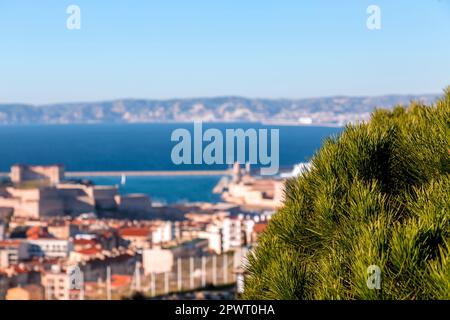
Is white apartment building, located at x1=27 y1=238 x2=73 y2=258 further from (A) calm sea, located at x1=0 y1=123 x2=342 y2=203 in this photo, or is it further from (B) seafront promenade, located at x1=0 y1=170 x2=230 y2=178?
(B) seafront promenade, located at x1=0 y1=170 x2=230 y2=178

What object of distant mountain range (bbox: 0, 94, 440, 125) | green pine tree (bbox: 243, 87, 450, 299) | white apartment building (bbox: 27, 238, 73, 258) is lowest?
white apartment building (bbox: 27, 238, 73, 258)

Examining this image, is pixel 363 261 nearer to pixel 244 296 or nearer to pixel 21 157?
pixel 244 296

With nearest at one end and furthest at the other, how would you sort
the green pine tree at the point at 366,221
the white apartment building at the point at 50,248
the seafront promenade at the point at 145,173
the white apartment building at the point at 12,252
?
1. the green pine tree at the point at 366,221
2. the white apartment building at the point at 12,252
3. the white apartment building at the point at 50,248
4. the seafront promenade at the point at 145,173

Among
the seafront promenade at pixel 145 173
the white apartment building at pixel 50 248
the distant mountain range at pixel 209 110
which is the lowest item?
the white apartment building at pixel 50 248

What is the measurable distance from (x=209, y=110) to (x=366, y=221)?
Answer: 6135 cm

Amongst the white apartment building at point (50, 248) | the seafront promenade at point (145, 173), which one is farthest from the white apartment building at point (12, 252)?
the seafront promenade at point (145, 173)

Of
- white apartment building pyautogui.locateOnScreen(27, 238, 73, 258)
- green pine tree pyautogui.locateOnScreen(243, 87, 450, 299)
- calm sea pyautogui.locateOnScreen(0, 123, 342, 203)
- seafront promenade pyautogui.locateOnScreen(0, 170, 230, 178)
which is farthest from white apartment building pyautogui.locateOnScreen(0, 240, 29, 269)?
seafront promenade pyautogui.locateOnScreen(0, 170, 230, 178)

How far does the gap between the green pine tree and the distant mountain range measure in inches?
1447

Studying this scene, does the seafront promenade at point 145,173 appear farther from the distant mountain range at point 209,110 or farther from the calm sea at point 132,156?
the distant mountain range at point 209,110

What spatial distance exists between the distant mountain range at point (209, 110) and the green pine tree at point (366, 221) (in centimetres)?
3675

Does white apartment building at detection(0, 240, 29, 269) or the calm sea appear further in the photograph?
the calm sea

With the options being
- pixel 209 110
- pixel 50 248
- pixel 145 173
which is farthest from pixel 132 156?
pixel 50 248

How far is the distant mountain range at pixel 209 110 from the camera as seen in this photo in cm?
5079

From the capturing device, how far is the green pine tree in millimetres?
1579
